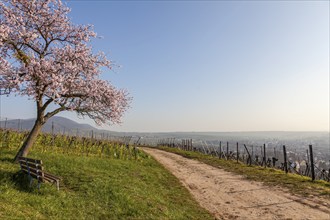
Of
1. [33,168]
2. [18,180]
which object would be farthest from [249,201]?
[18,180]

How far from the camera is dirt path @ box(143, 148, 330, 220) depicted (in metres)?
14.1

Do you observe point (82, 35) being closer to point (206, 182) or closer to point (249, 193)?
point (206, 182)

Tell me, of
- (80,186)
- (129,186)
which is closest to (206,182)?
(129,186)

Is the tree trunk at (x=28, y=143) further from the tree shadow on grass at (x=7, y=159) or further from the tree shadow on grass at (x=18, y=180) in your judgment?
the tree shadow on grass at (x=18, y=180)

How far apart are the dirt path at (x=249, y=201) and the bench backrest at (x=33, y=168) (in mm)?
9652

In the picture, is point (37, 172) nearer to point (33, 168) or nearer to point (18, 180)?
point (33, 168)

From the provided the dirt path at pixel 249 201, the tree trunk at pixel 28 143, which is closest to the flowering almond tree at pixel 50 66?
the tree trunk at pixel 28 143

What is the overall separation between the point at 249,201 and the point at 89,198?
31.8ft

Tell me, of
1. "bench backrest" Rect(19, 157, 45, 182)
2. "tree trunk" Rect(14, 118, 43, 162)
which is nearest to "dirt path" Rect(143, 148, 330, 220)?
"bench backrest" Rect(19, 157, 45, 182)

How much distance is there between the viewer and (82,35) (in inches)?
895

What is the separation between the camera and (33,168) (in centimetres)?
1578

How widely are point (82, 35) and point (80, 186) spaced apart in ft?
41.9

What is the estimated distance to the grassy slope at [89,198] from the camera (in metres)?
12.1

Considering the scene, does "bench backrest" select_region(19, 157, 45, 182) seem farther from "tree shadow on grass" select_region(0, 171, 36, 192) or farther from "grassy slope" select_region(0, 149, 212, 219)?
"grassy slope" select_region(0, 149, 212, 219)
